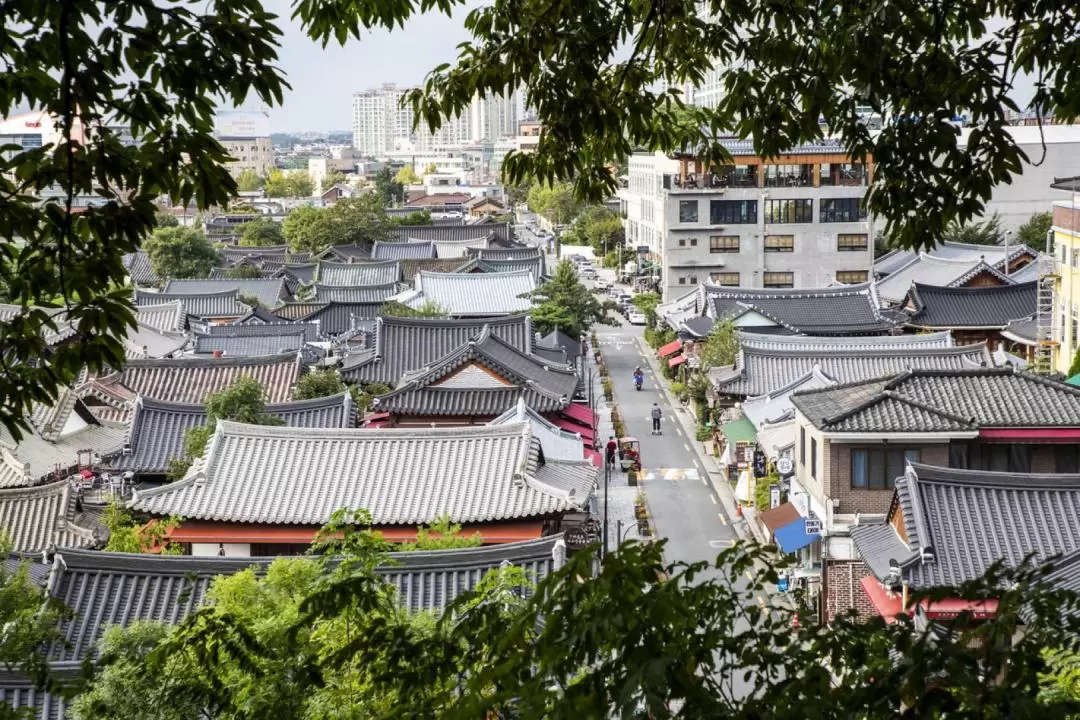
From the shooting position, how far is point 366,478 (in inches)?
826

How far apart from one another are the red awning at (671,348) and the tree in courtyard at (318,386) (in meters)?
17.4

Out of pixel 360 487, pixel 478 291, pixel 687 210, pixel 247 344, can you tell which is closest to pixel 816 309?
pixel 478 291

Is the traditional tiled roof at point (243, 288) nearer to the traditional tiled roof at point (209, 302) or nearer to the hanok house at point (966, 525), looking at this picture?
the traditional tiled roof at point (209, 302)

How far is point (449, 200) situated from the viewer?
5276 inches

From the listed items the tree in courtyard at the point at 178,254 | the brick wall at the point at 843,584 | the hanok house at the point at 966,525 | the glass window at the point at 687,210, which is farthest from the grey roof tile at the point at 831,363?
the tree in courtyard at the point at 178,254

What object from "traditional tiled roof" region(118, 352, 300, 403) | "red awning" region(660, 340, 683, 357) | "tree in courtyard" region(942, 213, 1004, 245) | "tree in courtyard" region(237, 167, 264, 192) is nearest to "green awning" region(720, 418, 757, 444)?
"traditional tiled roof" region(118, 352, 300, 403)

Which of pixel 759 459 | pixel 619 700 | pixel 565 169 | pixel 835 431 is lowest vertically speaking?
pixel 759 459

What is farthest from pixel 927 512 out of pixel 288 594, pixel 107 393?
pixel 107 393

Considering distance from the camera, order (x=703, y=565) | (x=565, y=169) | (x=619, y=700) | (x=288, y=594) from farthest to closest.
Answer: (x=288, y=594)
(x=565, y=169)
(x=703, y=565)
(x=619, y=700)

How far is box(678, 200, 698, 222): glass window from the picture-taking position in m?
58.0

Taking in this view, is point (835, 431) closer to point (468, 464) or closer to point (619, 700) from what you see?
point (468, 464)

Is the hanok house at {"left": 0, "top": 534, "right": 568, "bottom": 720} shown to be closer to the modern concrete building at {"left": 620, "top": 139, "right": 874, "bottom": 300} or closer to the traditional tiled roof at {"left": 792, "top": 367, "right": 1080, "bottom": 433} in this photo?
the traditional tiled roof at {"left": 792, "top": 367, "right": 1080, "bottom": 433}

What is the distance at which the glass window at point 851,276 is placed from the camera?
189 feet

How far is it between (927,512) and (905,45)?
1111 cm
